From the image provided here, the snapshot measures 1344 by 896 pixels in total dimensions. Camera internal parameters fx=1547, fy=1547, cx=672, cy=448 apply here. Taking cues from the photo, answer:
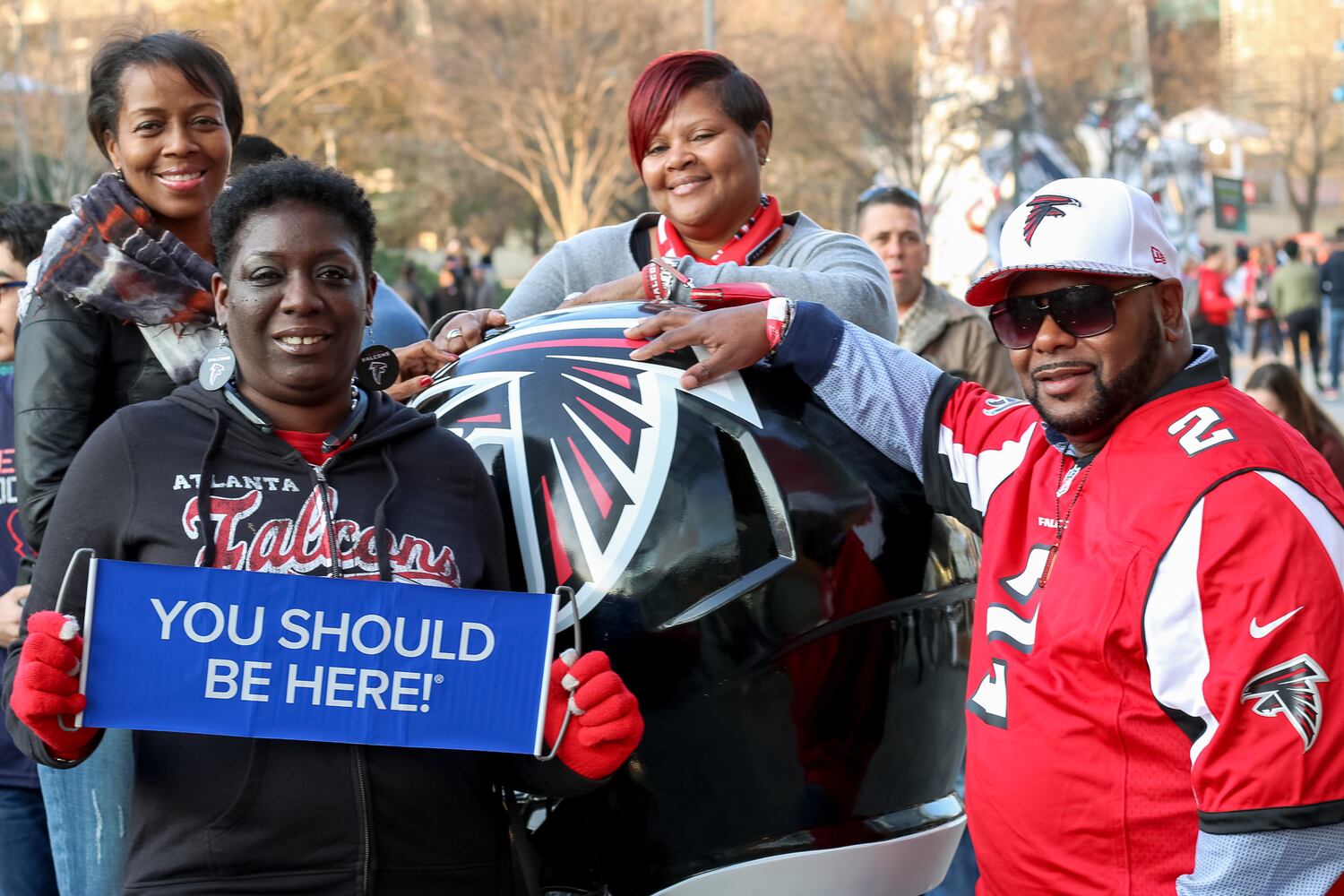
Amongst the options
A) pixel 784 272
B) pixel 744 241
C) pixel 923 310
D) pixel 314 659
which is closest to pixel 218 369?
pixel 314 659

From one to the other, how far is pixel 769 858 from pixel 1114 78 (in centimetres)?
3288

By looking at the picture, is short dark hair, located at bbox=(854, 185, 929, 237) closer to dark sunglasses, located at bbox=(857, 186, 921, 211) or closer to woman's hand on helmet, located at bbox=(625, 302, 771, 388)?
dark sunglasses, located at bbox=(857, 186, 921, 211)

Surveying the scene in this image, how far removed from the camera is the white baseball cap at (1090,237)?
2695mm

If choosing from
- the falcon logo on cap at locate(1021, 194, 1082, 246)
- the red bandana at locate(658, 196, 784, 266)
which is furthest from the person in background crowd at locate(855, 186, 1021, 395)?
the falcon logo on cap at locate(1021, 194, 1082, 246)

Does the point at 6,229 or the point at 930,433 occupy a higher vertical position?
the point at 6,229

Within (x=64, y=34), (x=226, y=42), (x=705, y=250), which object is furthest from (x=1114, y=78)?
(x=705, y=250)

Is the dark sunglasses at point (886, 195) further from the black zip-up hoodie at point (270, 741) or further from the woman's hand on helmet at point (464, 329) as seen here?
the black zip-up hoodie at point (270, 741)

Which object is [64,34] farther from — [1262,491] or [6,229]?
[1262,491]

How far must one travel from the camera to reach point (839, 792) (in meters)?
3.01

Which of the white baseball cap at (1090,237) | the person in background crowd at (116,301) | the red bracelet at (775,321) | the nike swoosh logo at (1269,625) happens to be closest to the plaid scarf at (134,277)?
the person in background crowd at (116,301)

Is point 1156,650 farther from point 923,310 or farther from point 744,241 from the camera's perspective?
point 923,310

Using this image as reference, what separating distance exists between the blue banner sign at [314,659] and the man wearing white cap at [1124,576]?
2.31 ft

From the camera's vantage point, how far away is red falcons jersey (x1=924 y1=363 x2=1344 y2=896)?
7.57 feet

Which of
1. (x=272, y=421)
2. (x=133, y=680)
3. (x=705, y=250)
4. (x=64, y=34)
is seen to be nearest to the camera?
(x=133, y=680)
